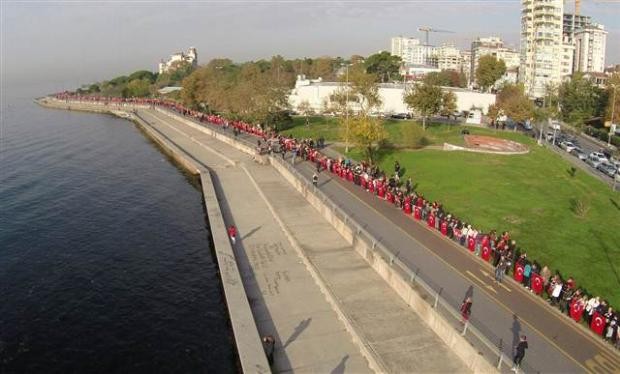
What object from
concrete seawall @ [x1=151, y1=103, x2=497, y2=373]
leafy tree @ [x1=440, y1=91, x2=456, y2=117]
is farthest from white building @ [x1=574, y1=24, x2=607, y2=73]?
concrete seawall @ [x1=151, y1=103, x2=497, y2=373]

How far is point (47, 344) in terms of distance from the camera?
19734 millimetres

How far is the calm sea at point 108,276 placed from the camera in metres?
19.1

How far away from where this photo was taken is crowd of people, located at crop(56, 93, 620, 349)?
17.4 meters

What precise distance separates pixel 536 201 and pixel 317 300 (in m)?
16.3

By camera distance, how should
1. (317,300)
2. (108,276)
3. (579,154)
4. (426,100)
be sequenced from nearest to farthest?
(317,300)
(108,276)
(579,154)
(426,100)

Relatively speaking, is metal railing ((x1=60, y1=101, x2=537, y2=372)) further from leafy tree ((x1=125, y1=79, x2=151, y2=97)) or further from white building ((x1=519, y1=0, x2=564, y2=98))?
leafy tree ((x1=125, y1=79, x2=151, y2=97))

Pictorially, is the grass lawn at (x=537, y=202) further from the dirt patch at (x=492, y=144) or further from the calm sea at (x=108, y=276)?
the calm sea at (x=108, y=276)

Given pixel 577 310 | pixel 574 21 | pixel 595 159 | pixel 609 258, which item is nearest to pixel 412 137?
pixel 595 159

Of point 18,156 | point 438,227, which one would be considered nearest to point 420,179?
point 438,227

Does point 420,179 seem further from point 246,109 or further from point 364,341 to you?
point 246,109

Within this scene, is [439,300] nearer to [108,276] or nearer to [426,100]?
[108,276]

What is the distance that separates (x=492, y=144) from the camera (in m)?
47.5

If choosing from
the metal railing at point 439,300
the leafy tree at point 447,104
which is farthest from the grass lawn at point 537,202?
the leafy tree at point 447,104

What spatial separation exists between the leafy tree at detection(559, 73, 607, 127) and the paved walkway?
58.6 m
